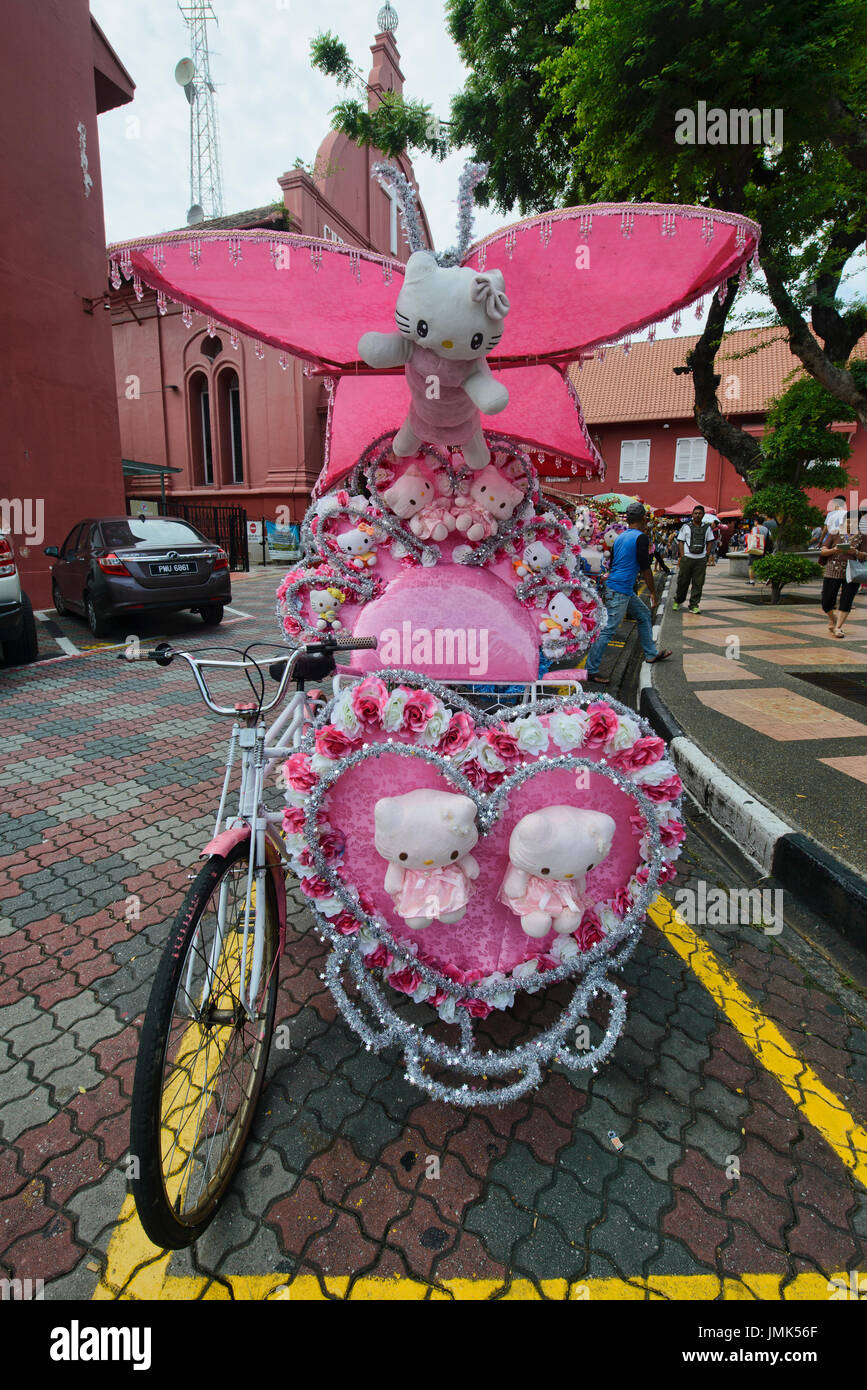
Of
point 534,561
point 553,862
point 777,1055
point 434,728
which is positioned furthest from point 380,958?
point 534,561

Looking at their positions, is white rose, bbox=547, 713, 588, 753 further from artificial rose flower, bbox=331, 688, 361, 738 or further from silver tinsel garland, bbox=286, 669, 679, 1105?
artificial rose flower, bbox=331, 688, 361, 738

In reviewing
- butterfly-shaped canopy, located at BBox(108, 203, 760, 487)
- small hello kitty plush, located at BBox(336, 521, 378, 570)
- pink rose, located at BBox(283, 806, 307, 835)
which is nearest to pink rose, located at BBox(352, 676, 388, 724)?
pink rose, located at BBox(283, 806, 307, 835)

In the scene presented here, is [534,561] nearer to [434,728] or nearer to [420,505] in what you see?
[420,505]

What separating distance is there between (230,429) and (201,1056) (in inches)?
850

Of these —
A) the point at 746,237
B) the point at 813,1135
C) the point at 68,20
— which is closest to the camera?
the point at 813,1135

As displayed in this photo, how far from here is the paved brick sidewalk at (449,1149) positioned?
1.67 m

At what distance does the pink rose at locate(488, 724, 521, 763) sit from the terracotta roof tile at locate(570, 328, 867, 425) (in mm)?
28530

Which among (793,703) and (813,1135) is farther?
(793,703)

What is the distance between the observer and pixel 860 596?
45.4 ft

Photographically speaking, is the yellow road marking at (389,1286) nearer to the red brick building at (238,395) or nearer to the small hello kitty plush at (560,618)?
the small hello kitty plush at (560,618)

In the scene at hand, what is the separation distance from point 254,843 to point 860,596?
1529 cm
